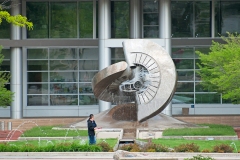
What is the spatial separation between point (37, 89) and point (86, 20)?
18.2 feet

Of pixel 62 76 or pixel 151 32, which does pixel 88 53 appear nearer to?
pixel 62 76

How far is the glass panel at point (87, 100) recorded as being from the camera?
166 ft

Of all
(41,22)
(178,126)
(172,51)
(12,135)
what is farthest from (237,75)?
(41,22)

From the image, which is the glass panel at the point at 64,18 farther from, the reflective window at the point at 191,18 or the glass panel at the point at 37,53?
the reflective window at the point at 191,18

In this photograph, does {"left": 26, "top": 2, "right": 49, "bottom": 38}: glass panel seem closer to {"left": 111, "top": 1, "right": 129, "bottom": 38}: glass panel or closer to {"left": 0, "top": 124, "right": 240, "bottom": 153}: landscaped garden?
{"left": 111, "top": 1, "right": 129, "bottom": 38}: glass panel

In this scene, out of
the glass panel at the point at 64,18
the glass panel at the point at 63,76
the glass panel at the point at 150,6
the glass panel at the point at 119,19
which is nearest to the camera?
the glass panel at the point at 119,19

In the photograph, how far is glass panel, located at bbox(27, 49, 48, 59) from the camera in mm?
50156

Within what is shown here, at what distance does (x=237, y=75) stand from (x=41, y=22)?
1826 cm

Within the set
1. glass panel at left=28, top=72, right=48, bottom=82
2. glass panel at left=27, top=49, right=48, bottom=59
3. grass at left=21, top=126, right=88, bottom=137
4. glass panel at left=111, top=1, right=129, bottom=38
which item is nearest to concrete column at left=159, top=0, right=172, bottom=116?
glass panel at left=111, top=1, right=129, bottom=38

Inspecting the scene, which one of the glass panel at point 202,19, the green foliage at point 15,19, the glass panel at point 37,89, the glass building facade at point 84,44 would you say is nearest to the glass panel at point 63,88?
the glass building facade at point 84,44

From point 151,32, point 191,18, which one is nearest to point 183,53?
point 191,18

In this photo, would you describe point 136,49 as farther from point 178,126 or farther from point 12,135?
point 12,135

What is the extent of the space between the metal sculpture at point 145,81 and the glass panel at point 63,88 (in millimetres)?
14621

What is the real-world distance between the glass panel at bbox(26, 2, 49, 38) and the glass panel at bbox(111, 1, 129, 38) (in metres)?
4.46
